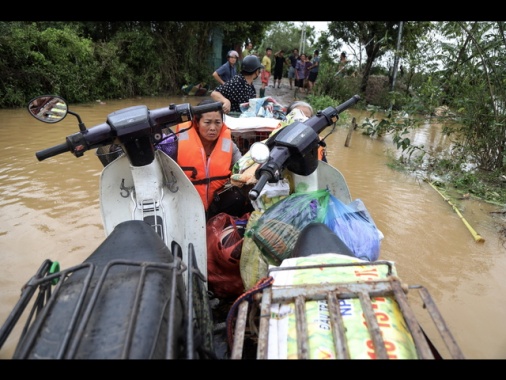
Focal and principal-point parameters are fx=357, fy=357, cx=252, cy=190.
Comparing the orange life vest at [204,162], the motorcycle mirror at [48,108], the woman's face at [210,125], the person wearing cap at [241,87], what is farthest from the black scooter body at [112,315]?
the person wearing cap at [241,87]

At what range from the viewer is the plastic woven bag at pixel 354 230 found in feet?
5.87

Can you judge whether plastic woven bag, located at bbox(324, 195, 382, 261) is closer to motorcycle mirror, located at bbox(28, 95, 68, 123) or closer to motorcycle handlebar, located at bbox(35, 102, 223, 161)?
motorcycle handlebar, located at bbox(35, 102, 223, 161)

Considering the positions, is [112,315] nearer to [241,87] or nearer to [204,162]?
[204,162]

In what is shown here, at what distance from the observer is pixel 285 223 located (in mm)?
1842

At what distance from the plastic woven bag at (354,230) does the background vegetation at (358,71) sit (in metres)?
4.34

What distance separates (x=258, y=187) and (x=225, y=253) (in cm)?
81

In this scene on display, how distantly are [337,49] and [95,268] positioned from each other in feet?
59.9

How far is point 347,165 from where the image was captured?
6.76 meters

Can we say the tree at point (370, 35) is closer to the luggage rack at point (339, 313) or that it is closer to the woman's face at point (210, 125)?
the woman's face at point (210, 125)

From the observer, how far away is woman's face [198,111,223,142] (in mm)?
2613

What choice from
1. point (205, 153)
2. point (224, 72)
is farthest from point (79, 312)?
point (224, 72)

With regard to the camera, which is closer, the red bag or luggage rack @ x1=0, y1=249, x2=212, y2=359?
luggage rack @ x1=0, y1=249, x2=212, y2=359

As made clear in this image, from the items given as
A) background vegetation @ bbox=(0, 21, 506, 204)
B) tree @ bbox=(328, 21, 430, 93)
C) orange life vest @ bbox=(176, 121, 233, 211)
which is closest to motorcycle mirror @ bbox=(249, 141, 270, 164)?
orange life vest @ bbox=(176, 121, 233, 211)

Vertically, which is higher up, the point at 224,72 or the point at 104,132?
the point at 104,132
